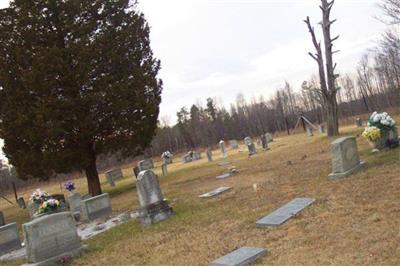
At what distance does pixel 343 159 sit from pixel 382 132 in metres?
3.25

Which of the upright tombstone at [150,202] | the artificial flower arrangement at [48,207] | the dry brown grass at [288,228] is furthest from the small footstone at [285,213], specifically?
the artificial flower arrangement at [48,207]

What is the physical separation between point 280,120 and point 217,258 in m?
71.3

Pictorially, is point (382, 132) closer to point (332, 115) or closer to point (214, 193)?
point (214, 193)

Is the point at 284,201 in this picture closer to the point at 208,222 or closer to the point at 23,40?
the point at 208,222

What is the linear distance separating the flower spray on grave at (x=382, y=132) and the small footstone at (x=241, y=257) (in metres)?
8.34

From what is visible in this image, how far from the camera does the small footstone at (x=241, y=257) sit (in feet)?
21.3

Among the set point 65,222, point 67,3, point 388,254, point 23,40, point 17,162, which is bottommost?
point 388,254

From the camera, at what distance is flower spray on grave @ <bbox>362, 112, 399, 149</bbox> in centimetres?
1378

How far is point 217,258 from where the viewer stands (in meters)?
7.29

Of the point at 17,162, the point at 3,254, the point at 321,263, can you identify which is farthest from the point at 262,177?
the point at 17,162

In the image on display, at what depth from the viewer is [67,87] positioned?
64.1 ft

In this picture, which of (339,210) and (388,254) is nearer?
(388,254)

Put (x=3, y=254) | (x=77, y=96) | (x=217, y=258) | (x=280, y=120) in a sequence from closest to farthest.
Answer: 1. (x=217, y=258)
2. (x=3, y=254)
3. (x=77, y=96)
4. (x=280, y=120)

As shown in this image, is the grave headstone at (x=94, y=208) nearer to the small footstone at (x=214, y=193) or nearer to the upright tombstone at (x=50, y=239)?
the small footstone at (x=214, y=193)
